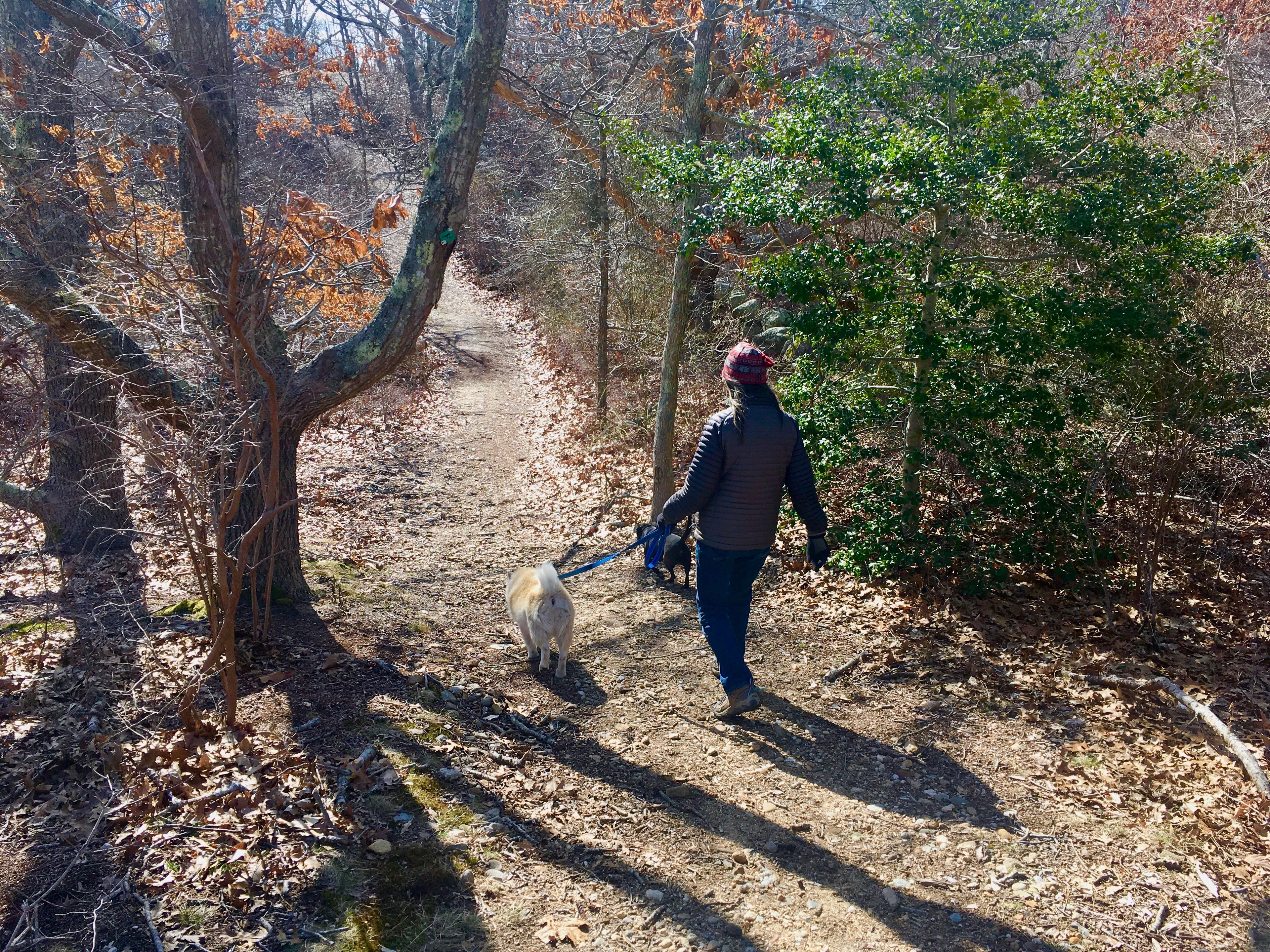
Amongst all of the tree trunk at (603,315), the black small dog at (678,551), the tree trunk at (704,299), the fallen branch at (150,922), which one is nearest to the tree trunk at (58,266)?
the fallen branch at (150,922)

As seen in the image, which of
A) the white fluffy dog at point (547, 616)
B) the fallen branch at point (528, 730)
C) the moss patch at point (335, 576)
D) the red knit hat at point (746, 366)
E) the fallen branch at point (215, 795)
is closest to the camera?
the fallen branch at point (215, 795)

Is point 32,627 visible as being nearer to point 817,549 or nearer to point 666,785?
point 666,785

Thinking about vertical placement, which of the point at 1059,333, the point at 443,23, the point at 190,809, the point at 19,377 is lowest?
the point at 190,809

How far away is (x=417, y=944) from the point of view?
3.30m

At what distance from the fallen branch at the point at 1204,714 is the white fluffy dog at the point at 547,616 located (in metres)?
3.67

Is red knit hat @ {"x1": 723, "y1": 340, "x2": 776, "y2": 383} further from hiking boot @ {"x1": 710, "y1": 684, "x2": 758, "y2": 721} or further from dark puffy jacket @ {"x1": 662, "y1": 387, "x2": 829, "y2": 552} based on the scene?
hiking boot @ {"x1": 710, "y1": 684, "x2": 758, "y2": 721}

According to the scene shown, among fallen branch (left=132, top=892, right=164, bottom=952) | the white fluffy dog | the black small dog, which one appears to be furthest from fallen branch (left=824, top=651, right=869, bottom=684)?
fallen branch (left=132, top=892, right=164, bottom=952)

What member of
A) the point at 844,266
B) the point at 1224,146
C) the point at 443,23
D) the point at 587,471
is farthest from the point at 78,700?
the point at 1224,146

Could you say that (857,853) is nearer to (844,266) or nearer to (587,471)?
(844,266)

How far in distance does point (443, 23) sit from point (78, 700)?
8.63 meters

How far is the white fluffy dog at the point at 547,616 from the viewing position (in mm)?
5781

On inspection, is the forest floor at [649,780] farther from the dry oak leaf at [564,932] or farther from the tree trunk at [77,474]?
the tree trunk at [77,474]

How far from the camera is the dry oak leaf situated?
3.42 meters

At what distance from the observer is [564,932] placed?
3465mm
